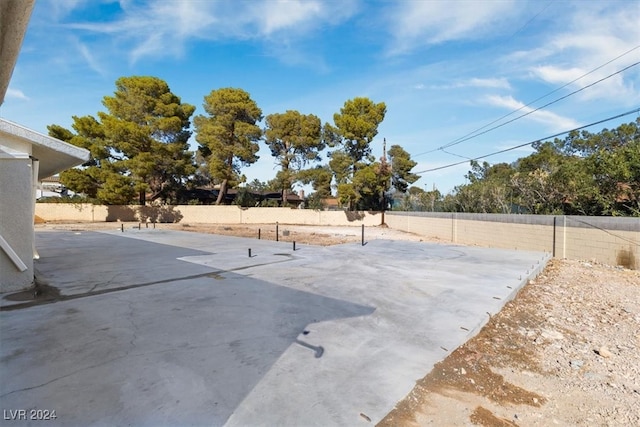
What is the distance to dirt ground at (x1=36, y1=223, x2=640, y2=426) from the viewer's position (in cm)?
205

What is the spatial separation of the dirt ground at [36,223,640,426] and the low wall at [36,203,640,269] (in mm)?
4130

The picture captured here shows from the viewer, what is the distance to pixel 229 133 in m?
25.2

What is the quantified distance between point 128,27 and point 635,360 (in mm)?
11792

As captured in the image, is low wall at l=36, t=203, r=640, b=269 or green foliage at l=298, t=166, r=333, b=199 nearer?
low wall at l=36, t=203, r=640, b=269

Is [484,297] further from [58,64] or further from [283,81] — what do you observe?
[283,81]

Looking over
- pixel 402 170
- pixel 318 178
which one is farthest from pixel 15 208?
pixel 402 170

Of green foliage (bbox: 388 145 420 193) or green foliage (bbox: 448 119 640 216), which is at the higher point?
green foliage (bbox: 388 145 420 193)

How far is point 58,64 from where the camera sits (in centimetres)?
842

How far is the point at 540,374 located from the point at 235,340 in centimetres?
272

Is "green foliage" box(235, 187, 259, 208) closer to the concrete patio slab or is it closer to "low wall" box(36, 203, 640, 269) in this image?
"low wall" box(36, 203, 640, 269)

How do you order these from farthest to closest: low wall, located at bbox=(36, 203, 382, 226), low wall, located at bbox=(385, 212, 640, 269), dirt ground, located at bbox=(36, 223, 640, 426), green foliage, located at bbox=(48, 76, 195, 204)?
low wall, located at bbox=(36, 203, 382, 226) → green foliage, located at bbox=(48, 76, 195, 204) → low wall, located at bbox=(385, 212, 640, 269) → dirt ground, located at bbox=(36, 223, 640, 426)

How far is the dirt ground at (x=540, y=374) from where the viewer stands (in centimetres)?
205

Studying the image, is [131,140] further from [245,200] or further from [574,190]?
[574,190]

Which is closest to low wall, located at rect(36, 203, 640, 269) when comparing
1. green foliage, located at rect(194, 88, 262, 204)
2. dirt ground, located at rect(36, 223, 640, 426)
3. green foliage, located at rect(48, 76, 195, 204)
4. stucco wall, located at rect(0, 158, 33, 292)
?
green foliage, located at rect(48, 76, 195, 204)
